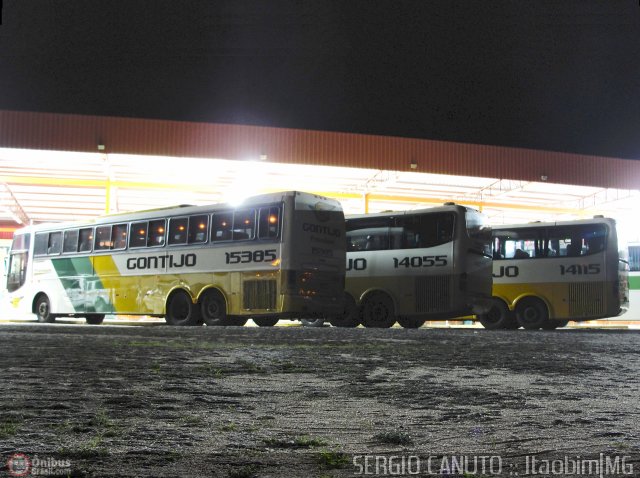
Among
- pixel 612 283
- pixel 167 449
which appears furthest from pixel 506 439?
pixel 612 283

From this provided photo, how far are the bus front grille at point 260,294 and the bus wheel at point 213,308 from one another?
68 cm

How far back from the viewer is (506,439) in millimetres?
1989

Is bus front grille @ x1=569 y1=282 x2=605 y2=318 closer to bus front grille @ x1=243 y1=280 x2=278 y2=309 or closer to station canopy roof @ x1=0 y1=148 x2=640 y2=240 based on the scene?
bus front grille @ x1=243 y1=280 x2=278 y2=309

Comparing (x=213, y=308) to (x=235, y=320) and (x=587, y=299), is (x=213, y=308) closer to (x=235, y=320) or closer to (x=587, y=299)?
(x=235, y=320)

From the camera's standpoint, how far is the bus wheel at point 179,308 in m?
15.1

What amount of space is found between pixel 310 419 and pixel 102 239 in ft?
52.8

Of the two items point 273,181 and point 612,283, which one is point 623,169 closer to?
point 612,283

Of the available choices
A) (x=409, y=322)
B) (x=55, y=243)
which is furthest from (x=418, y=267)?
(x=55, y=243)

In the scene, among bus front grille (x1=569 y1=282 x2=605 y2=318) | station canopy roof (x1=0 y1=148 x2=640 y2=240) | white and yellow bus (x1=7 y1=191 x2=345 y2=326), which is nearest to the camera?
white and yellow bus (x1=7 y1=191 x2=345 y2=326)

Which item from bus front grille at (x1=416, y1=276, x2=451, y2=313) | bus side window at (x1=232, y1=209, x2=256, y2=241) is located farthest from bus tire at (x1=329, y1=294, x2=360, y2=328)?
bus side window at (x1=232, y1=209, x2=256, y2=241)

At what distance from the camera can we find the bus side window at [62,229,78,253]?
18.0m

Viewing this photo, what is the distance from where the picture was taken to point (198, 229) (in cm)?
1541

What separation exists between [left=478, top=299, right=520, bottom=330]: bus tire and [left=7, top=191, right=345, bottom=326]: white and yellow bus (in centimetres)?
458

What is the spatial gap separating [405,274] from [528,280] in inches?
143
